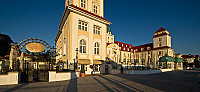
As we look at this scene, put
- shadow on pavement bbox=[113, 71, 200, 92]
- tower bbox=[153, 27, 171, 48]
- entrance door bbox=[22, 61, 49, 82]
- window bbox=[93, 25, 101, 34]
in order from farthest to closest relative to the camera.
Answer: tower bbox=[153, 27, 171, 48] → window bbox=[93, 25, 101, 34] → entrance door bbox=[22, 61, 49, 82] → shadow on pavement bbox=[113, 71, 200, 92]

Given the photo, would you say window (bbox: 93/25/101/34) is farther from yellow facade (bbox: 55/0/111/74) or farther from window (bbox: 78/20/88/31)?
window (bbox: 78/20/88/31)

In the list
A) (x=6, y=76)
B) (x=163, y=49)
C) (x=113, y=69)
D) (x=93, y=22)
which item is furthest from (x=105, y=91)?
(x=163, y=49)

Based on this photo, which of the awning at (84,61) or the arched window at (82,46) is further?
the arched window at (82,46)

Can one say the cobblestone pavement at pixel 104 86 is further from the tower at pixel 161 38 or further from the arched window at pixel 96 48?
the tower at pixel 161 38

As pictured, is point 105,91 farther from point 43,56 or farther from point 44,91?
point 43,56

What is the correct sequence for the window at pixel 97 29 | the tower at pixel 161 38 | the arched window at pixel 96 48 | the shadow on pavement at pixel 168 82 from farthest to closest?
the tower at pixel 161 38
the window at pixel 97 29
the arched window at pixel 96 48
the shadow on pavement at pixel 168 82

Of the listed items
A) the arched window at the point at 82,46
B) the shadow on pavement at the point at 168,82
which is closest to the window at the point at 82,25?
the arched window at the point at 82,46

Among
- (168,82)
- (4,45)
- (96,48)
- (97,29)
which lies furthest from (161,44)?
(4,45)

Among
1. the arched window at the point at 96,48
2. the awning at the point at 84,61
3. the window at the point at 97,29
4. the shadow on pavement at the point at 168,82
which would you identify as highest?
the window at the point at 97,29

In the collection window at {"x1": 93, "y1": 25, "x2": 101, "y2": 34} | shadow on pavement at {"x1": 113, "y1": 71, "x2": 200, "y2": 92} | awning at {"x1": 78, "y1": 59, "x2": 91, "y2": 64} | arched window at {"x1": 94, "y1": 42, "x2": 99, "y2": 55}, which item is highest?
window at {"x1": 93, "y1": 25, "x2": 101, "y2": 34}

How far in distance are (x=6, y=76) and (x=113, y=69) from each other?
16.7 metres

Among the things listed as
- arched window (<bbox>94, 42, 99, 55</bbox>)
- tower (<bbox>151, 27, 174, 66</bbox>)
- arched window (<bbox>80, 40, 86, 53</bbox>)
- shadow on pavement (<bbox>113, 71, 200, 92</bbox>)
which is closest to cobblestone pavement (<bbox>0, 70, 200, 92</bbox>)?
shadow on pavement (<bbox>113, 71, 200, 92</bbox>)

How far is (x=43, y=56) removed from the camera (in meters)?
33.6

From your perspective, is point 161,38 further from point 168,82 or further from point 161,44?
point 168,82
